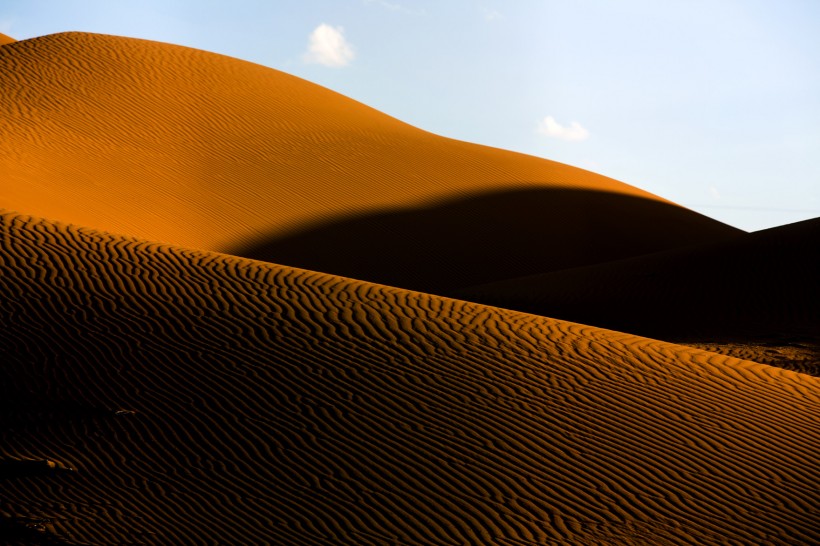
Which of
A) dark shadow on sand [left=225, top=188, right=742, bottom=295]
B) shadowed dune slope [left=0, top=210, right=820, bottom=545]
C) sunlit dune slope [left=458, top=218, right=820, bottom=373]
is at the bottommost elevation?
shadowed dune slope [left=0, top=210, right=820, bottom=545]

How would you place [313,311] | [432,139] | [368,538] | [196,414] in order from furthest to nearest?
[432,139]
[313,311]
[196,414]
[368,538]

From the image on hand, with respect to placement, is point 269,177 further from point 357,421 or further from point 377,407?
point 357,421

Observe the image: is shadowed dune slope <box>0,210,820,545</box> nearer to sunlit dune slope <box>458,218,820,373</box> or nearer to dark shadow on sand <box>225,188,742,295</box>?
sunlit dune slope <box>458,218,820,373</box>

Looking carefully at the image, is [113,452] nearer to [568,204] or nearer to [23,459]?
[23,459]

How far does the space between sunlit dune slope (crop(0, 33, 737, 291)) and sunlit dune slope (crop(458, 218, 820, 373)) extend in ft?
10.8

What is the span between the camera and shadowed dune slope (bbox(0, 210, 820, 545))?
25.0 ft

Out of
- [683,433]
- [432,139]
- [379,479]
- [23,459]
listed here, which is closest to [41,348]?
[23,459]

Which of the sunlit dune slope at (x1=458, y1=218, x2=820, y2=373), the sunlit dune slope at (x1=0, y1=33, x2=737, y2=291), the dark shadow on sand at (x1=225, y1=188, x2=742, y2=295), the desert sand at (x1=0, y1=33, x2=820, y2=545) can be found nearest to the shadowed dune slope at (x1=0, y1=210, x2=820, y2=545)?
the desert sand at (x1=0, y1=33, x2=820, y2=545)

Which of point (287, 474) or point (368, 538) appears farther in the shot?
point (287, 474)

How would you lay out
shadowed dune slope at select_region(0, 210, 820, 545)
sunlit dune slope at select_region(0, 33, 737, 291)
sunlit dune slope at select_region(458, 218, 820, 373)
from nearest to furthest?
1. shadowed dune slope at select_region(0, 210, 820, 545)
2. sunlit dune slope at select_region(458, 218, 820, 373)
3. sunlit dune slope at select_region(0, 33, 737, 291)

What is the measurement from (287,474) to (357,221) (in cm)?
1791

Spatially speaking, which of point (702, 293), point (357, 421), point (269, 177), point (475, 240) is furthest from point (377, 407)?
point (269, 177)

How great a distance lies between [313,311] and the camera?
11.6 metres

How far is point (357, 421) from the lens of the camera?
29.7 ft
